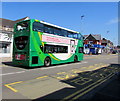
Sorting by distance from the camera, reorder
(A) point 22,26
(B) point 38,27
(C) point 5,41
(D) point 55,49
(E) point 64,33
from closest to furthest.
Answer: (B) point 38,27, (A) point 22,26, (D) point 55,49, (E) point 64,33, (C) point 5,41

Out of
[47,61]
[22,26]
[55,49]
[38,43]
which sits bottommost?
[47,61]

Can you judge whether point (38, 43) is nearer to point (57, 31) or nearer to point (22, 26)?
point (22, 26)

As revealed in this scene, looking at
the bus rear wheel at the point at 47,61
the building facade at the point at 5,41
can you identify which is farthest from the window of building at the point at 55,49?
the building facade at the point at 5,41

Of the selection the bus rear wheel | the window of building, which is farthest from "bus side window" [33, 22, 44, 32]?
the bus rear wheel

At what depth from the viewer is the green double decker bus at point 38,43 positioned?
9.93 meters

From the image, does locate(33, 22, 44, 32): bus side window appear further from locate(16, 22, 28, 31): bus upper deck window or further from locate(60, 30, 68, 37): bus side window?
locate(60, 30, 68, 37): bus side window

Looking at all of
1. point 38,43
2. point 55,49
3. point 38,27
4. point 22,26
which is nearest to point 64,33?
point 55,49

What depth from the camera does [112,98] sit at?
4.28 m

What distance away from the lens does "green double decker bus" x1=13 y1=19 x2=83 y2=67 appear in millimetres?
9930

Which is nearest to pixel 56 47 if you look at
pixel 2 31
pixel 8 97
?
pixel 8 97

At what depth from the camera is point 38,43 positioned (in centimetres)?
1044

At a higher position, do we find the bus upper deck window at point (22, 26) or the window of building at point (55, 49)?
the bus upper deck window at point (22, 26)

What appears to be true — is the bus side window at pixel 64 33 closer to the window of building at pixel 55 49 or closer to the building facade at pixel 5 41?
the window of building at pixel 55 49

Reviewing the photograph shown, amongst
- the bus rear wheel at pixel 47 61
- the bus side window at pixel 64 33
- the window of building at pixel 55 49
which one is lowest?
the bus rear wheel at pixel 47 61
